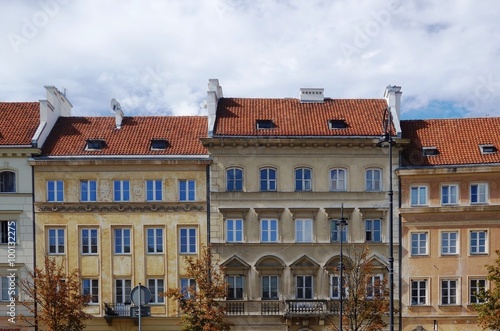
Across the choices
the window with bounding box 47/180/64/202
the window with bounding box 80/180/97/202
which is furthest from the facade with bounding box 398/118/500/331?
the window with bounding box 47/180/64/202

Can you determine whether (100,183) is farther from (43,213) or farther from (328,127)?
(328,127)

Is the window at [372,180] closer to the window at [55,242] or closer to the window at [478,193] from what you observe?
the window at [478,193]

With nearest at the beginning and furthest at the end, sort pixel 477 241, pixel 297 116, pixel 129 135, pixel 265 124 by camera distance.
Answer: pixel 477 241 → pixel 265 124 → pixel 129 135 → pixel 297 116

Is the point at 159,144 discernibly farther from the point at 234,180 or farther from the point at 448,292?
the point at 448,292

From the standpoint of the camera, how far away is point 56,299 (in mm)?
25266

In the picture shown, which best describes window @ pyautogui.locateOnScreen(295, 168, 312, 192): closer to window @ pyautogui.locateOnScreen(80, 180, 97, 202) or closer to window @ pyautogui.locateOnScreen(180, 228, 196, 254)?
window @ pyautogui.locateOnScreen(180, 228, 196, 254)

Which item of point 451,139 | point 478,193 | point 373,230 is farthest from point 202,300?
point 451,139

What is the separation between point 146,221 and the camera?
2812 cm

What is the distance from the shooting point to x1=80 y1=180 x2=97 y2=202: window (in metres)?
28.3

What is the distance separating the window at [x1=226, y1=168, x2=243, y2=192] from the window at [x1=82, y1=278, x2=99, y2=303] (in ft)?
32.6

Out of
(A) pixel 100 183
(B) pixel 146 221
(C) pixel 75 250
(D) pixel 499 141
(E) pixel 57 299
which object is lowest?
(E) pixel 57 299

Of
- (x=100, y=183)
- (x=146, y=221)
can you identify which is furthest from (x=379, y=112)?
(x=100, y=183)

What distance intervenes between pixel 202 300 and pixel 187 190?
675 cm

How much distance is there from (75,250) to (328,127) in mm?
17328
